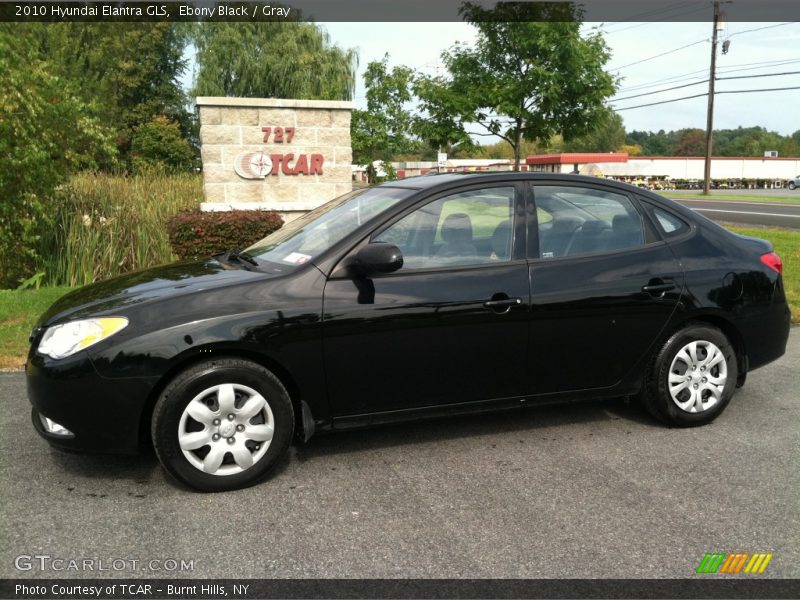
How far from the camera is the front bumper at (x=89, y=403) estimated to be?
3451mm

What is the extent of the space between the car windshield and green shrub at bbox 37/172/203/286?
5.46m

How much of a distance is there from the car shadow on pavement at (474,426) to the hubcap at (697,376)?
0.87 ft

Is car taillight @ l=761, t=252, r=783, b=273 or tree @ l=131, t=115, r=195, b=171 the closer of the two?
car taillight @ l=761, t=252, r=783, b=273

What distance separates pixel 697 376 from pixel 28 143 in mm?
8340

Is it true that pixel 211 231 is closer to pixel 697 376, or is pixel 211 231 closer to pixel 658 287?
pixel 658 287

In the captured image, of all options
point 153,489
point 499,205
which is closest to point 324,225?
point 499,205

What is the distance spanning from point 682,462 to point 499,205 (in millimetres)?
1817

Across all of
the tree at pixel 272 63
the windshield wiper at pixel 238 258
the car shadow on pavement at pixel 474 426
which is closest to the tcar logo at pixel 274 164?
the windshield wiper at pixel 238 258

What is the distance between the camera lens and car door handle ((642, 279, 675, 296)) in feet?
14.5

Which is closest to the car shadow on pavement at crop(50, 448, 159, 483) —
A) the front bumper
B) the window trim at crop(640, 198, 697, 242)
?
the front bumper

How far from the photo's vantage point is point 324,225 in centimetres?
446

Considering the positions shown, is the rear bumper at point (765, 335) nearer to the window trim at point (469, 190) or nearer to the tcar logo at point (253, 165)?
the window trim at point (469, 190)

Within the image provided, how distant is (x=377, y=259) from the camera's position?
12.4 ft

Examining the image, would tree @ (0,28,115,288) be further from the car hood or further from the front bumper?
the front bumper
